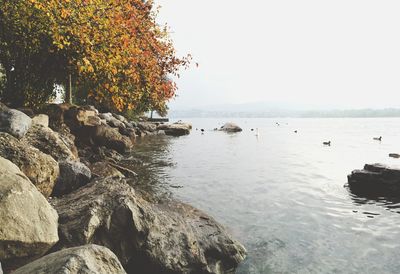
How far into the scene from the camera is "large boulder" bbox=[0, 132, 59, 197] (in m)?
10.0

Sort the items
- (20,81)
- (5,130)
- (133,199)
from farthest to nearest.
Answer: (20,81) < (5,130) < (133,199)

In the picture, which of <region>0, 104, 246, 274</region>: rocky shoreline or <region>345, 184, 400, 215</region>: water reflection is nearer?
<region>0, 104, 246, 274</region>: rocky shoreline

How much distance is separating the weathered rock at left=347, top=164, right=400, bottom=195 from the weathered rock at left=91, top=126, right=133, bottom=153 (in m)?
18.7

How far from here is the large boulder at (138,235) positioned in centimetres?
846

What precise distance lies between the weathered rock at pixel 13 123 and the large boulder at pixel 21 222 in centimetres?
569

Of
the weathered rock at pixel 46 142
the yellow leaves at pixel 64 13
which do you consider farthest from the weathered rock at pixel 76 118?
the yellow leaves at pixel 64 13

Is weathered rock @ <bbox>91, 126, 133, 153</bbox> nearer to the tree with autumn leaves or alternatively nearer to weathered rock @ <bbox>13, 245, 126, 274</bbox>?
the tree with autumn leaves

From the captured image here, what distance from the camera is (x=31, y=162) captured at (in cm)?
1024

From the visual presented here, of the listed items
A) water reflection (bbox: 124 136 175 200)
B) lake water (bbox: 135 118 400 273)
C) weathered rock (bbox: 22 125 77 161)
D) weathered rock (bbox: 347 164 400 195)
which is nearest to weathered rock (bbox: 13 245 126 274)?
lake water (bbox: 135 118 400 273)

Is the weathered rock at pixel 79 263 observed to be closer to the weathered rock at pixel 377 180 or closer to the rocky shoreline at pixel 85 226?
the rocky shoreline at pixel 85 226

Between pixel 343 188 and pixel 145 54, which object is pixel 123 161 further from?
pixel 343 188

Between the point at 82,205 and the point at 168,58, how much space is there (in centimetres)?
1924

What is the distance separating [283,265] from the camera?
10531mm

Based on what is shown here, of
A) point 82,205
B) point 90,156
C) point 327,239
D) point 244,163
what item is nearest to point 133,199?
point 82,205
